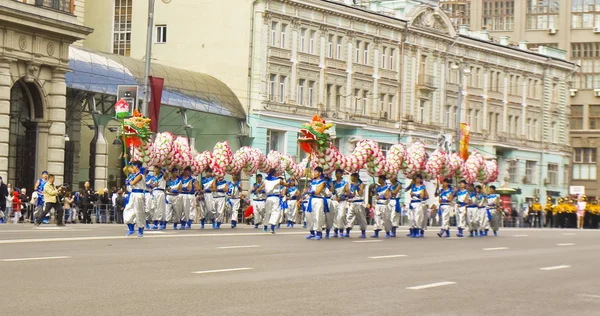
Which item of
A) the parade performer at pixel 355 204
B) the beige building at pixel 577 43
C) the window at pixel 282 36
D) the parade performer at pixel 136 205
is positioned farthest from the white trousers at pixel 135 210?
the beige building at pixel 577 43

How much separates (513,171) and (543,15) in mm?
22242

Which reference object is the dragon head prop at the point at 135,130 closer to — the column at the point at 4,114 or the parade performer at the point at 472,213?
the parade performer at the point at 472,213

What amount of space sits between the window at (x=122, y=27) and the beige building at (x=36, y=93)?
21248 mm

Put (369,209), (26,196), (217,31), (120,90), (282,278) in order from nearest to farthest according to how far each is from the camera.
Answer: (282,278) < (120,90) < (26,196) < (369,209) < (217,31)

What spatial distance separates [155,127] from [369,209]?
18.0 metres

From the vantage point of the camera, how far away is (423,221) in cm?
3391

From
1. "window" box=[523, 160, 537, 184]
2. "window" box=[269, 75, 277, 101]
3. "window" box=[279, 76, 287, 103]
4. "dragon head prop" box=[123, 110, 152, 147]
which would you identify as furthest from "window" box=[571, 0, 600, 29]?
"dragon head prop" box=[123, 110, 152, 147]

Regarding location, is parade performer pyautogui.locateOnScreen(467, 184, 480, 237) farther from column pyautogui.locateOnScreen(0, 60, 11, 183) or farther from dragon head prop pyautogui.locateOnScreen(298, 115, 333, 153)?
column pyautogui.locateOnScreen(0, 60, 11, 183)

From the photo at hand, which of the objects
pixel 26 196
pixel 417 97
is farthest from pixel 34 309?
pixel 417 97

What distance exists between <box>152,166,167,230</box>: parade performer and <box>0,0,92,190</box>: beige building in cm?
1128

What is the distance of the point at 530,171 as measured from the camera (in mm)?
90250

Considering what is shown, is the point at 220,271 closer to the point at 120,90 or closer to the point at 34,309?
the point at 34,309

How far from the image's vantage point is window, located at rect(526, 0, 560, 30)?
105m

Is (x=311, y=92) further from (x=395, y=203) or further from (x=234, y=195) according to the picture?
(x=395, y=203)
